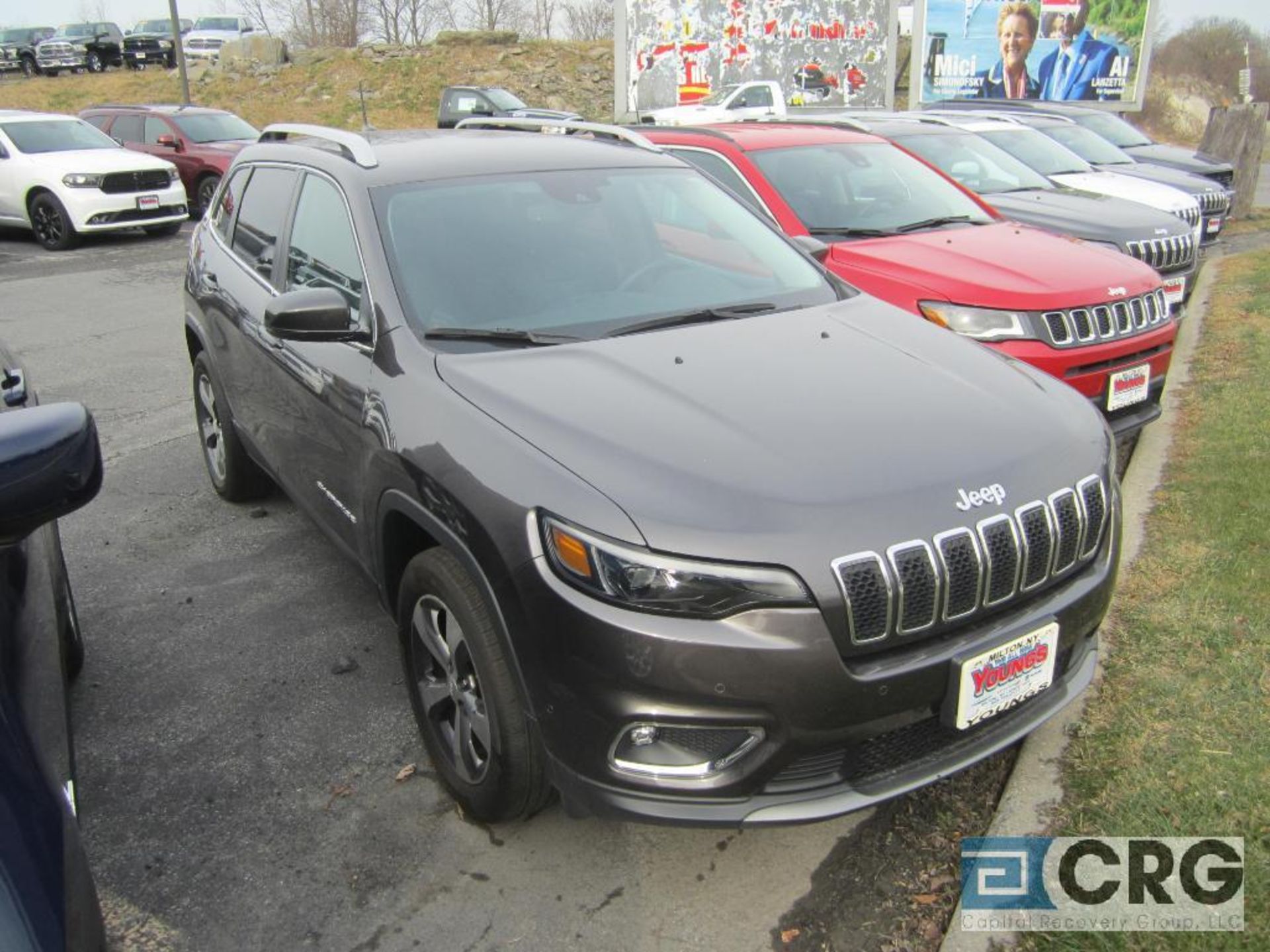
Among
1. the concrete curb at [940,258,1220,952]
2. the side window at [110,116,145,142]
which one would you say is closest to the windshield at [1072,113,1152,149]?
the concrete curb at [940,258,1220,952]

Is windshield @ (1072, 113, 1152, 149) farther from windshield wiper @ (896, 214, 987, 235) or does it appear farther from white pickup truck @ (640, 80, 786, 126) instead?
windshield wiper @ (896, 214, 987, 235)

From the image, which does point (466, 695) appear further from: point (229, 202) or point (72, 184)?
point (72, 184)

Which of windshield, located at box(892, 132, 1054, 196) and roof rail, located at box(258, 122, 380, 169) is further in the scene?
windshield, located at box(892, 132, 1054, 196)

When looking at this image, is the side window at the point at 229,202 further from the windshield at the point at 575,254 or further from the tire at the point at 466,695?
the tire at the point at 466,695

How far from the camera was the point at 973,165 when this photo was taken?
8.30 metres

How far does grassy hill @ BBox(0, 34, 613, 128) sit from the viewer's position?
104 feet

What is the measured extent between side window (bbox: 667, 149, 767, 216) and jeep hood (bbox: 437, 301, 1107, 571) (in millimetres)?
3026

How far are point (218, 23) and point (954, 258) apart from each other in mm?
44017

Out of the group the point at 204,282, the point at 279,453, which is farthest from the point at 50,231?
the point at 279,453

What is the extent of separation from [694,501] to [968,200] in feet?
16.5

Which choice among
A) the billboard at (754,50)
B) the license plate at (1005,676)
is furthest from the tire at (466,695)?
the billboard at (754,50)

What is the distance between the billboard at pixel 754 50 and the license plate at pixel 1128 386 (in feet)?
63.9

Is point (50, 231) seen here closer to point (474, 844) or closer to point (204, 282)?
point (204, 282)

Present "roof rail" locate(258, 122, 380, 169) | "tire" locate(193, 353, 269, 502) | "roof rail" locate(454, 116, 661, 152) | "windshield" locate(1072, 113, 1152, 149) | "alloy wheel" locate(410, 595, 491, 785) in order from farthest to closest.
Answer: "windshield" locate(1072, 113, 1152, 149) → "tire" locate(193, 353, 269, 502) → "roof rail" locate(454, 116, 661, 152) → "roof rail" locate(258, 122, 380, 169) → "alloy wheel" locate(410, 595, 491, 785)
